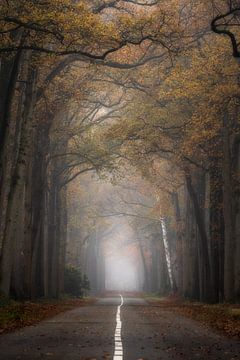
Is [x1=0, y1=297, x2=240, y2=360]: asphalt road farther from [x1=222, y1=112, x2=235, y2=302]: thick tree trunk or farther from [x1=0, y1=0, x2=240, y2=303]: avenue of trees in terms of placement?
[x1=222, y1=112, x2=235, y2=302]: thick tree trunk

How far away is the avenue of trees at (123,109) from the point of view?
16.5 metres

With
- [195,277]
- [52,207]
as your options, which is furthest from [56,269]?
[195,277]

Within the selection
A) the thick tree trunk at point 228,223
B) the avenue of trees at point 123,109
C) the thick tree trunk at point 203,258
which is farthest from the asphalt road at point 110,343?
the thick tree trunk at point 203,258

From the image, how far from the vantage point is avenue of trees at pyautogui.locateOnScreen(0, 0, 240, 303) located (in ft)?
54.0

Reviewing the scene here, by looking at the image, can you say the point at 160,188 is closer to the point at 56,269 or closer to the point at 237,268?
the point at 56,269

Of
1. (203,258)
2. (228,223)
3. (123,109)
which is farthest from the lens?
(123,109)

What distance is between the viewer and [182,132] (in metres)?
27.0

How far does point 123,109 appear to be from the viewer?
3397cm

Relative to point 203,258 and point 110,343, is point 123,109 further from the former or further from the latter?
point 110,343

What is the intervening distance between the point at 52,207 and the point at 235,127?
12.9 metres

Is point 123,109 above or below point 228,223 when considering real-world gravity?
above

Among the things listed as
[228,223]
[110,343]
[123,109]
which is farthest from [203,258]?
[110,343]

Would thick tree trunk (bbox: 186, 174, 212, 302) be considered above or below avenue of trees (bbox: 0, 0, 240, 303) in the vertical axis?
below

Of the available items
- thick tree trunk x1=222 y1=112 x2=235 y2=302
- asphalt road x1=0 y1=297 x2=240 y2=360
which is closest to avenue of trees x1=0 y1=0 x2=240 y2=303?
thick tree trunk x1=222 y1=112 x2=235 y2=302
